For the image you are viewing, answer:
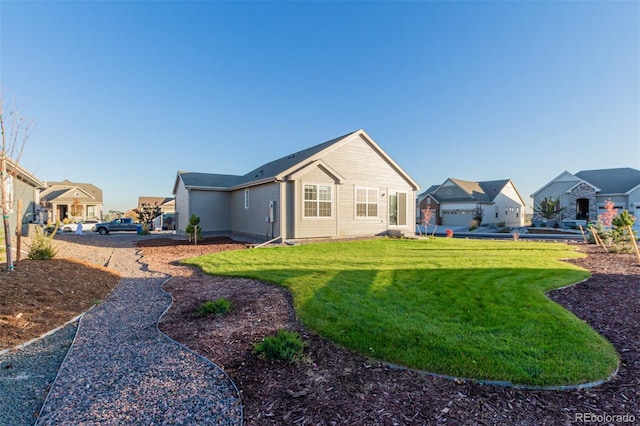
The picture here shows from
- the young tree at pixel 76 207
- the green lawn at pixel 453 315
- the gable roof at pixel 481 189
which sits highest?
the gable roof at pixel 481 189

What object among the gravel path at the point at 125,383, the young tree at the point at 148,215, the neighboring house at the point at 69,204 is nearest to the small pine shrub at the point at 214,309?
the gravel path at the point at 125,383

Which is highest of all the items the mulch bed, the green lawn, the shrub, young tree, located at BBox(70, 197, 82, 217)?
young tree, located at BBox(70, 197, 82, 217)

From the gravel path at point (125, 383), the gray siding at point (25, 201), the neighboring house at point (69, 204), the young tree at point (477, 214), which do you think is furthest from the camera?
the neighboring house at point (69, 204)

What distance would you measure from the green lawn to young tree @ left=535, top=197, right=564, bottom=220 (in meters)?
27.8

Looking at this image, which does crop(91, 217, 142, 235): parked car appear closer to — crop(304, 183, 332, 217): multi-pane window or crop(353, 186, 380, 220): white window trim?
crop(304, 183, 332, 217): multi-pane window

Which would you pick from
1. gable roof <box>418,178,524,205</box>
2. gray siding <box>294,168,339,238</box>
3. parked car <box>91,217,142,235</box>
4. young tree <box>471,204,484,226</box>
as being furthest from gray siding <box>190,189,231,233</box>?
gable roof <box>418,178,524,205</box>

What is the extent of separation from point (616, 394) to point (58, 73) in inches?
646

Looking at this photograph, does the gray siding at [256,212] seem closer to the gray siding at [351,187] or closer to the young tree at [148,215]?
the gray siding at [351,187]

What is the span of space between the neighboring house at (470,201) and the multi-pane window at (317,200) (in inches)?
869

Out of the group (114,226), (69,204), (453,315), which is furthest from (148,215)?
(453,315)

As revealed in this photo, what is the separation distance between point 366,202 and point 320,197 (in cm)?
308

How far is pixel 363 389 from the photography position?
9.32 ft

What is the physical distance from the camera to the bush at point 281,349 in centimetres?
330

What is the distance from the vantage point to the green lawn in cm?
326
